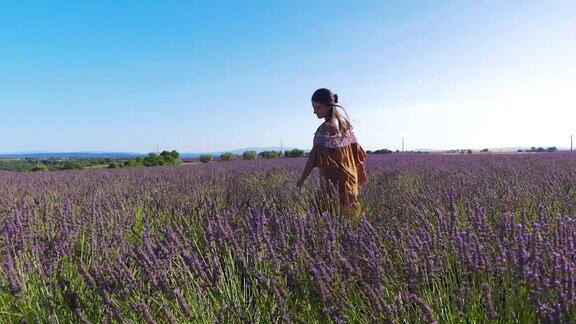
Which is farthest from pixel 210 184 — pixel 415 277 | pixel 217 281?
pixel 415 277

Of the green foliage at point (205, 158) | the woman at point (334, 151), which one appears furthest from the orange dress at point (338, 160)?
the green foliage at point (205, 158)

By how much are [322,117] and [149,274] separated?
1.91 meters

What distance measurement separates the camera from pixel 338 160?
127 inches

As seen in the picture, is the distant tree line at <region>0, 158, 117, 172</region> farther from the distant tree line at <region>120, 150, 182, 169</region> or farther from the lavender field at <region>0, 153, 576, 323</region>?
the lavender field at <region>0, 153, 576, 323</region>

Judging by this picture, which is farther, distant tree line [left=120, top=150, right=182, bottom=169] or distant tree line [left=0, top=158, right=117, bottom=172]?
distant tree line [left=0, top=158, right=117, bottom=172]

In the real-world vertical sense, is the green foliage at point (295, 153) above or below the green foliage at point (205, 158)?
above

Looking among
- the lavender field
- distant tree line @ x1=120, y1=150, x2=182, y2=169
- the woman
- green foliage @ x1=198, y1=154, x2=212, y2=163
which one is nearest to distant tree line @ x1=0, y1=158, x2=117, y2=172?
distant tree line @ x1=120, y1=150, x2=182, y2=169

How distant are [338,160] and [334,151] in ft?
0.22

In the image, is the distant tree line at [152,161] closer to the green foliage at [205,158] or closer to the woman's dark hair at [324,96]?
the green foliage at [205,158]

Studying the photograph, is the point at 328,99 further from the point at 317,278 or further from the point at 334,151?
the point at 317,278

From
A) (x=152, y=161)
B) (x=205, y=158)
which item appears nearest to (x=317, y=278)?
(x=152, y=161)

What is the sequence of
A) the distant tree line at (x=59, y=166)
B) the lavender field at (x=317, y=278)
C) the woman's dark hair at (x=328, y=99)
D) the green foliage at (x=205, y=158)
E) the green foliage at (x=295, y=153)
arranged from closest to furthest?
the lavender field at (x=317, y=278), the woman's dark hair at (x=328, y=99), the distant tree line at (x=59, y=166), the green foliage at (x=205, y=158), the green foliage at (x=295, y=153)

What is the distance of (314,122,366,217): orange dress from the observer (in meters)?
3.19

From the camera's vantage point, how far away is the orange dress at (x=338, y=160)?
3193 mm
